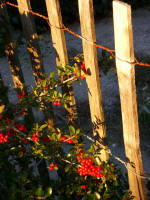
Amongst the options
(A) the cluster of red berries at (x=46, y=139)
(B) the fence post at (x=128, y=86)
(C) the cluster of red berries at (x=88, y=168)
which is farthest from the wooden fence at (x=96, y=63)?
(A) the cluster of red berries at (x=46, y=139)

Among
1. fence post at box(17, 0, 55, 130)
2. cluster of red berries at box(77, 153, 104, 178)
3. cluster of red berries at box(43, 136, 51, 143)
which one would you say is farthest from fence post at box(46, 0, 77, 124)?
cluster of red berries at box(77, 153, 104, 178)

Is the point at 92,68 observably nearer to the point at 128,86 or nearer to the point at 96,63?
the point at 96,63

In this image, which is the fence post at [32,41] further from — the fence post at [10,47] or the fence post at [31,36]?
the fence post at [10,47]

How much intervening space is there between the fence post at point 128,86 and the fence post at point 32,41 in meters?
0.75

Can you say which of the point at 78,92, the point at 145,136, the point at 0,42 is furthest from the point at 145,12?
the point at 0,42

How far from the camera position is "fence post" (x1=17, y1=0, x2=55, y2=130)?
221 centimetres

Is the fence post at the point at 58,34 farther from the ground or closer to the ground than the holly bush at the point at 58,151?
farther from the ground

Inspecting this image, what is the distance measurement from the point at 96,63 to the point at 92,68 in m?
0.04

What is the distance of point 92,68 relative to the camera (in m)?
1.91

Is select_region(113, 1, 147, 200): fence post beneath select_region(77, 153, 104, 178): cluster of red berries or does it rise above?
above

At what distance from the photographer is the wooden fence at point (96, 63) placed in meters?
1.59

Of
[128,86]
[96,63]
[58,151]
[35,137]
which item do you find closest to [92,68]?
[96,63]

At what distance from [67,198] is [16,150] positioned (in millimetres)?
532

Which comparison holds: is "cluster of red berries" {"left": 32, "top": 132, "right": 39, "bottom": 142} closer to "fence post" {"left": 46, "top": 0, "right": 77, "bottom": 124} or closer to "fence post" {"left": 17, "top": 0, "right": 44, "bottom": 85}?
"fence post" {"left": 46, "top": 0, "right": 77, "bottom": 124}
